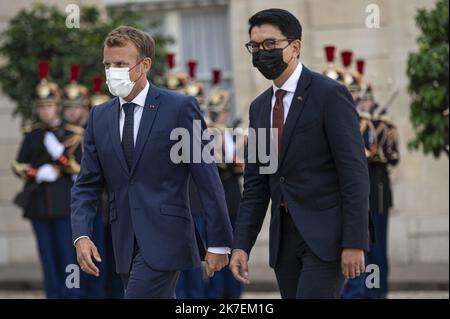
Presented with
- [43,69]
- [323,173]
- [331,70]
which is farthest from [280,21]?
[43,69]

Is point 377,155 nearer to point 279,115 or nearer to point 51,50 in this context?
point 51,50

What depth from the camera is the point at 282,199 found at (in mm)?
6023

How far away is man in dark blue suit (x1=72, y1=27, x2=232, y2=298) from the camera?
6.18 m

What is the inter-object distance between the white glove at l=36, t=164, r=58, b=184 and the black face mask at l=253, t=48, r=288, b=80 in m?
6.63

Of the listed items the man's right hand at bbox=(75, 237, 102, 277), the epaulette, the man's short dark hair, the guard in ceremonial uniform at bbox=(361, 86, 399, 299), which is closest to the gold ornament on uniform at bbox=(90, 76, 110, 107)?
the epaulette

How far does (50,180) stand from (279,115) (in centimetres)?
669

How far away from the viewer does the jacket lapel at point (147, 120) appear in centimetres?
623

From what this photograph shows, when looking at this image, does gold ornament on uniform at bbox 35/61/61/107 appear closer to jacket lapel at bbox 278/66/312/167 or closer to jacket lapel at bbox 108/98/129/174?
jacket lapel at bbox 108/98/129/174

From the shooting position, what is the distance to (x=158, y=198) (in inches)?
245

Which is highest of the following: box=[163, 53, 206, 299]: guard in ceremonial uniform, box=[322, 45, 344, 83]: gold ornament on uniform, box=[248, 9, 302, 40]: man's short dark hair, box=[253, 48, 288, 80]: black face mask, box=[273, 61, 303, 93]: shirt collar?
box=[248, 9, 302, 40]: man's short dark hair

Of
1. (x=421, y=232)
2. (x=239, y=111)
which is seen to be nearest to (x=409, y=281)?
(x=421, y=232)

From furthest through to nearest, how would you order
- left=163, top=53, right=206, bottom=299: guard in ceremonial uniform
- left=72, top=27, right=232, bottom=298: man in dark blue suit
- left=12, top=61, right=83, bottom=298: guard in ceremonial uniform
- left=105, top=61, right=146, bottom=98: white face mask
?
left=12, top=61, right=83, bottom=298: guard in ceremonial uniform < left=163, top=53, right=206, bottom=299: guard in ceremonial uniform < left=105, top=61, right=146, bottom=98: white face mask < left=72, top=27, right=232, bottom=298: man in dark blue suit
